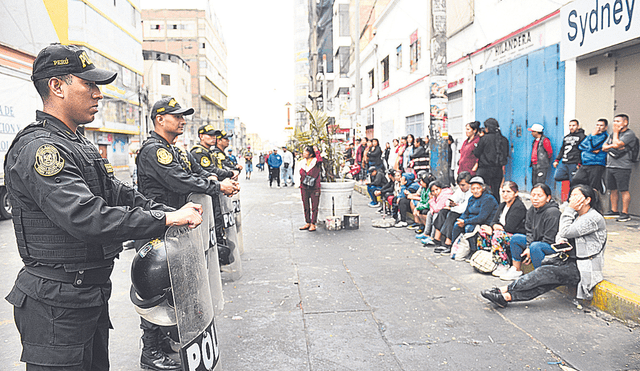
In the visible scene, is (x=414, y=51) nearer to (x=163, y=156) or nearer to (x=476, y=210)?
(x=476, y=210)

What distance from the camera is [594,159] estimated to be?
24.5 ft

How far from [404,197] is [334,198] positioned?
5.18ft

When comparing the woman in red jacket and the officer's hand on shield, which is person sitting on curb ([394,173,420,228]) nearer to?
the woman in red jacket

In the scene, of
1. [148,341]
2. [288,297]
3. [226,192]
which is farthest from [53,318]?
[288,297]

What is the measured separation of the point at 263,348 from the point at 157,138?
2.00 metres

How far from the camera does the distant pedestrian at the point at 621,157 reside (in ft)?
23.1

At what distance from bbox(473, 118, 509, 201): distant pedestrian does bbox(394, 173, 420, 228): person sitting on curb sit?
1428mm

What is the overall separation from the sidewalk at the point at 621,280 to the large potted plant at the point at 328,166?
14.9ft

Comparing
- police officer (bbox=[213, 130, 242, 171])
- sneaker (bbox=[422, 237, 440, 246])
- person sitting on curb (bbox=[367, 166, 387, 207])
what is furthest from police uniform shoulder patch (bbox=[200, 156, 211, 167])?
person sitting on curb (bbox=[367, 166, 387, 207])

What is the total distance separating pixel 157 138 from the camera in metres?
4.05

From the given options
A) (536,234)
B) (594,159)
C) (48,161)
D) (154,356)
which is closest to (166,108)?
(154,356)

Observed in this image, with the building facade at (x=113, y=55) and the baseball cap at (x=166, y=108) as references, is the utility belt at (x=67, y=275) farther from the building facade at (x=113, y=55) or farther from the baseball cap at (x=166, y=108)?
the building facade at (x=113, y=55)

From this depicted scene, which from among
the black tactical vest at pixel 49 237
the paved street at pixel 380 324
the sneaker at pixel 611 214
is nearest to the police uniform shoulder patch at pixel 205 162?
the paved street at pixel 380 324

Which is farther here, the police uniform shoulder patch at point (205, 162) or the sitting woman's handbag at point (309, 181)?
the sitting woman's handbag at point (309, 181)
